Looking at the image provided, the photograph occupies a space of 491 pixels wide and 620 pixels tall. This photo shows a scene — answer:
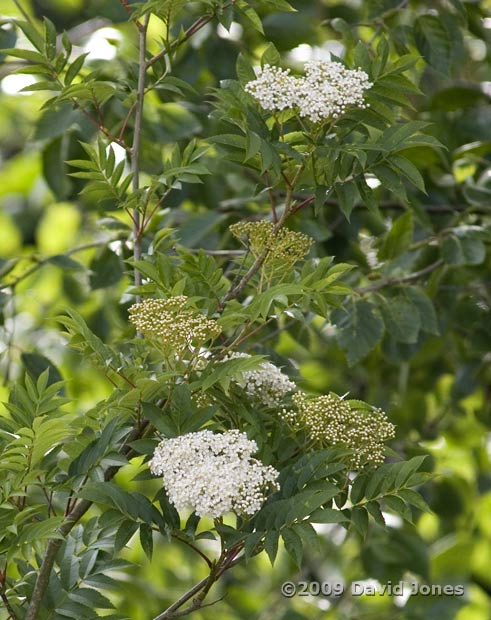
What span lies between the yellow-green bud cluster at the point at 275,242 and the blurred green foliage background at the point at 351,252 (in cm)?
34

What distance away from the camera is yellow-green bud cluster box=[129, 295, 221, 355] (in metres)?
0.84

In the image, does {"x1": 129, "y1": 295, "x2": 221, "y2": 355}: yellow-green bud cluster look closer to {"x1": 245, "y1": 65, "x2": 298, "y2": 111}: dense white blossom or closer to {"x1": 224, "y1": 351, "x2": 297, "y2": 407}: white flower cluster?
{"x1": 224, "y1": 351, "x2": 297, "y2": 407}: white flower cluster

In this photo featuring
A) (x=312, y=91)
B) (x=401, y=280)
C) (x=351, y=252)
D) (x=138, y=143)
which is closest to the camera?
(x=312, y=91)

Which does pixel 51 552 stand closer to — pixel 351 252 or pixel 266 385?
pixel 266 385

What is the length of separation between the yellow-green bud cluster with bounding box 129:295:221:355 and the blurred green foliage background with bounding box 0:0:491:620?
18.2 inches

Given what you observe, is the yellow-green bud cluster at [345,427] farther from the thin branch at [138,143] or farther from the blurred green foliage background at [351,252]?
the blurred green foliage background at [351,252]

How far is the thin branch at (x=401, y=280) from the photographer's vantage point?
158 centimetres

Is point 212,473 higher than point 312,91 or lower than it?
lower

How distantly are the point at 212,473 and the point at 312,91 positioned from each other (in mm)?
339

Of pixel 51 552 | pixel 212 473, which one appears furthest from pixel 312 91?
pixel 51 552

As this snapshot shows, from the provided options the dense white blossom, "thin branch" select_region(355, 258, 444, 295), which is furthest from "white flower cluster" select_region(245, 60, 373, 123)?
"thin branch" select_region(355, 258, 444, 295)

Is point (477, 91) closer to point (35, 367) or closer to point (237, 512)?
point (35, 367)

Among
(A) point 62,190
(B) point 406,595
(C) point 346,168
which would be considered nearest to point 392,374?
(B) point 406,595

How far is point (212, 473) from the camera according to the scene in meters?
0.80
